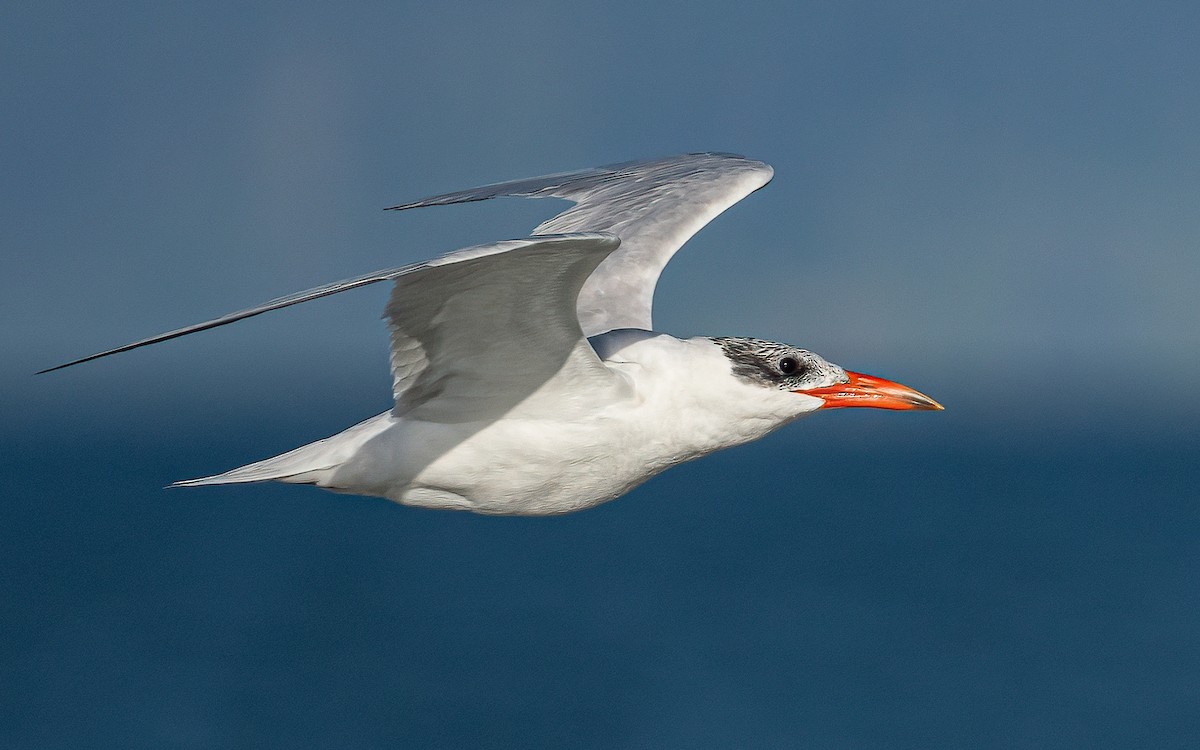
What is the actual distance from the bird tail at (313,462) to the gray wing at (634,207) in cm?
234

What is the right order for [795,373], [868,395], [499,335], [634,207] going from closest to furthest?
[499,335], [795,373], [868,395], [634,207]

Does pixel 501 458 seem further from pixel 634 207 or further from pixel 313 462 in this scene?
pixel 634 207

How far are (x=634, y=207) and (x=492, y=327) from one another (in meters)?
4.64

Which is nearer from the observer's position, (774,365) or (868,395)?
(774,365)

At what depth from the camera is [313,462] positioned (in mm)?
8336

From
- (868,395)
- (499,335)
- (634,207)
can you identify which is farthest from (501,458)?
(634,207)

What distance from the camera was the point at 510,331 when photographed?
7.57 meters

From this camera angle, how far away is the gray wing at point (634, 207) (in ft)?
35.1

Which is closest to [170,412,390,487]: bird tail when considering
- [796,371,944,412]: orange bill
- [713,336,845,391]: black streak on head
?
[713,336,845,391]: black streak on head

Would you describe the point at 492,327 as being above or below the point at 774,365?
above

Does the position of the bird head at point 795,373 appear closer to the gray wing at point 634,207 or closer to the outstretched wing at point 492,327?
the outstretched wing at point 492,327

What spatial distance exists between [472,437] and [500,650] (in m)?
190

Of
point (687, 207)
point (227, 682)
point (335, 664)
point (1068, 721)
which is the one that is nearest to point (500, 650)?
point (335, 664)

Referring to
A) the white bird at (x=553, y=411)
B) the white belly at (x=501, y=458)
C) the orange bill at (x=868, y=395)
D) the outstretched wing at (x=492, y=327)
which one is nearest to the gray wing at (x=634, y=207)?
the white bird at (x=553, y=411)
